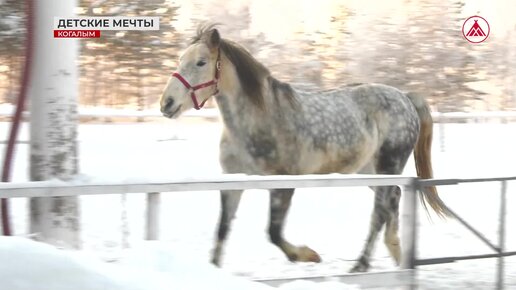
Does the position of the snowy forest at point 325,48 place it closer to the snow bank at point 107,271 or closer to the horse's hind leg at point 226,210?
the horse's hind leg at point 226,210

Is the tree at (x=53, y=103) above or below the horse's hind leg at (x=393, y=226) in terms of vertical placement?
above

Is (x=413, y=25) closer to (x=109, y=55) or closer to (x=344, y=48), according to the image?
(x=344, y=48)

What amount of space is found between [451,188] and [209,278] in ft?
25.6

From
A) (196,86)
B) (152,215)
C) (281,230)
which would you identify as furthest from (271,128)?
(152,215)

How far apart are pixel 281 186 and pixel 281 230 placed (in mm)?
1351

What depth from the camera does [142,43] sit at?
1641 centimetres

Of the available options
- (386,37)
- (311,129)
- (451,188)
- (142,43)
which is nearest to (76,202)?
(311,129)

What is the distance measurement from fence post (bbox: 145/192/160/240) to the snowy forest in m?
11.5

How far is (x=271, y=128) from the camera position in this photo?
220 inches

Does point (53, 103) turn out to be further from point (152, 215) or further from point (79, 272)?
point (79, 272)

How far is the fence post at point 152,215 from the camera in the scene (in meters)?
3.86

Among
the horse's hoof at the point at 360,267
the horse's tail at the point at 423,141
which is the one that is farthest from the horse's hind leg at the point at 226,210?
the horse's tail at the point at 423,141

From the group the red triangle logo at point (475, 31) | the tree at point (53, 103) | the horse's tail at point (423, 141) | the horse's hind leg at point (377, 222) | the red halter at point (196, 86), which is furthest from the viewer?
the red triangle logo at point (475, 31)

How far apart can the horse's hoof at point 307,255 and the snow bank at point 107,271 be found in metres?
1.39
